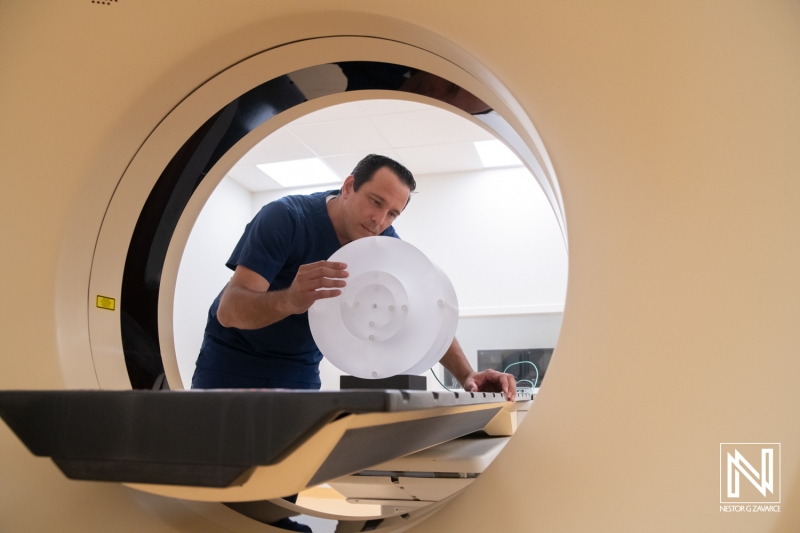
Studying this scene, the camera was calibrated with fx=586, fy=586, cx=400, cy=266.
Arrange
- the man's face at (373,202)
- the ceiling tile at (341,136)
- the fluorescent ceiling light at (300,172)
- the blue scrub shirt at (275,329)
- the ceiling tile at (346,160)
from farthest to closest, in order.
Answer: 1. the fluorescent ceiling light at (300,172)
2. the ceiling tile at (346,160)
3. the ceiling tile at (341,136)
4. the man's face at (373,202)
5. the blue scrub shirt at (275,329)

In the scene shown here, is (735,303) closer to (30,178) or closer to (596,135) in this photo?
(596,135)

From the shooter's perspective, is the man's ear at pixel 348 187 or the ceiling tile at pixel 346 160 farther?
the ceiling tile at pixel 346 160

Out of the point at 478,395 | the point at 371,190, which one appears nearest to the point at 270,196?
the point at 371,190

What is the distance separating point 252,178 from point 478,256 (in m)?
2.27

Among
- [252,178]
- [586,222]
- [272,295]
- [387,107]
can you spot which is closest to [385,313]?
[272,295]

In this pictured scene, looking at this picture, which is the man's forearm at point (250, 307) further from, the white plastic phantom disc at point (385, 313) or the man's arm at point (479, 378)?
the man's arm at point (479, 378)

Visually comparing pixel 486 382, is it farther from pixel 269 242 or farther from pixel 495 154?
pixel 495 154

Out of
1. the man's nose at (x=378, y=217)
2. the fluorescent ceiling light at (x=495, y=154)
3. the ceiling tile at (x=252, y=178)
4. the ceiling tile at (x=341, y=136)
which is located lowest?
the man's nose at (x=378, y=217)

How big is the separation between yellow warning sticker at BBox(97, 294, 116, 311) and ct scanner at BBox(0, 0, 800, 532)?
0.06 meters

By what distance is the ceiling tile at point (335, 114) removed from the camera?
4.30m

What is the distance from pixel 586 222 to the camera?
833 mm

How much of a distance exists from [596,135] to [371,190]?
1.07m

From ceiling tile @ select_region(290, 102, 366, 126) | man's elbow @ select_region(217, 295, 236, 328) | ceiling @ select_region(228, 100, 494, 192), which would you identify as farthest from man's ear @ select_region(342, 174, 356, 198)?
ceiling tile @ select_region(290, 102, 366, 126)

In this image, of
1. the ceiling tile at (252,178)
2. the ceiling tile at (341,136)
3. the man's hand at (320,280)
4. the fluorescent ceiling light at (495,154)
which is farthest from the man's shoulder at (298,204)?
the ceiling tile at (252,178)
